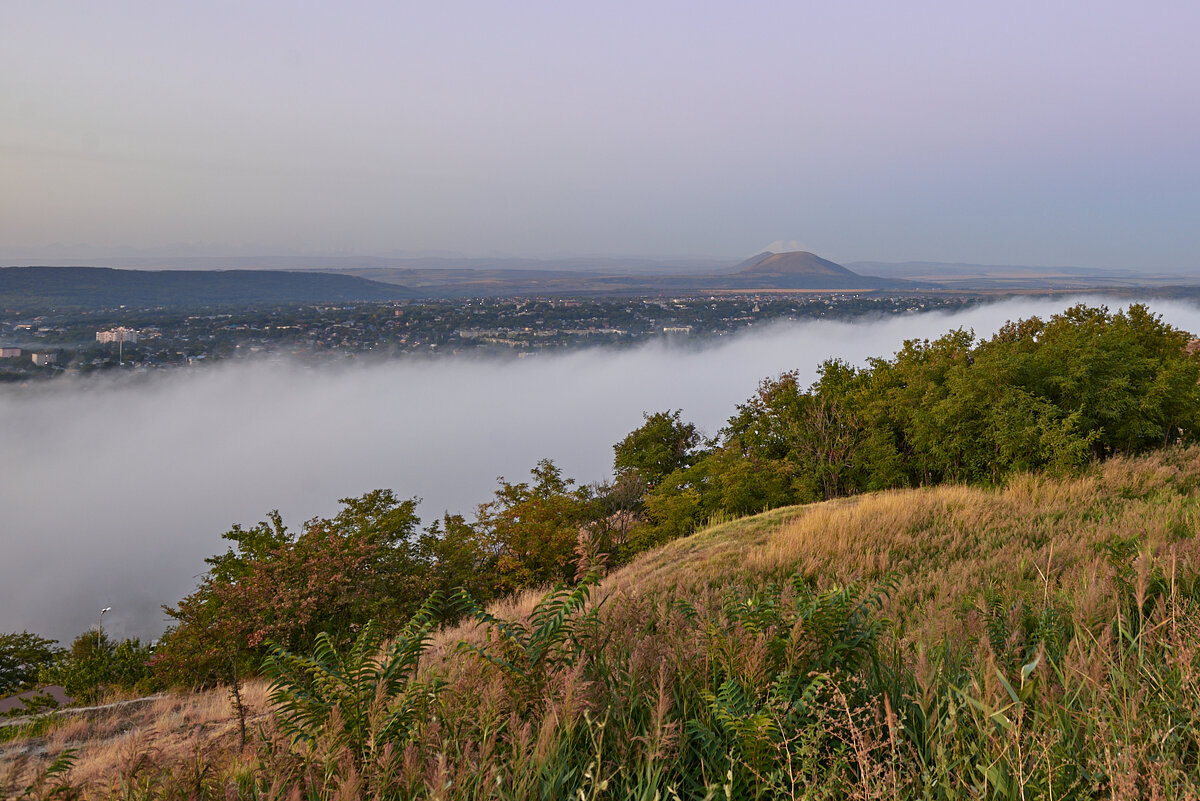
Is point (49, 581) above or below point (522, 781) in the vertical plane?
below

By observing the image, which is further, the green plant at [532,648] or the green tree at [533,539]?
the green tree at [533,539]

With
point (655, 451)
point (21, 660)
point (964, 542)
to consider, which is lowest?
point (21, 660)

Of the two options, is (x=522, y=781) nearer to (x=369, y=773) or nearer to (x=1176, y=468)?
(x=369, y=773)

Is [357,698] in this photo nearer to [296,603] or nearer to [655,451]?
[296,603]

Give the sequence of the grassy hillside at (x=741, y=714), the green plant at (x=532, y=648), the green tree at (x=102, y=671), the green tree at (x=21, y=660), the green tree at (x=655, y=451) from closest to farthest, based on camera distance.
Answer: the grassy hillside at (x=741, y=714), the green plant at (x=532, y=648), the green tree at (x=102, y=671), the green tree at (x=21, y=660), the green tree at (x=655, y=451)

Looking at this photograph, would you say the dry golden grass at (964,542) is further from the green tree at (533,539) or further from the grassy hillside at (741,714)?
the green tree at (533,539)

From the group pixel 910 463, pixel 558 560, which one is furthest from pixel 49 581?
pixel 910 463

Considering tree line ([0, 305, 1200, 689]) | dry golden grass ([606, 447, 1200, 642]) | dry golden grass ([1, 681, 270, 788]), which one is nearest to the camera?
dry golden grass ([606, 447, 1200, 642])

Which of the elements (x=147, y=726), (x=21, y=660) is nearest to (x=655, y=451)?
(x=147, y=726)

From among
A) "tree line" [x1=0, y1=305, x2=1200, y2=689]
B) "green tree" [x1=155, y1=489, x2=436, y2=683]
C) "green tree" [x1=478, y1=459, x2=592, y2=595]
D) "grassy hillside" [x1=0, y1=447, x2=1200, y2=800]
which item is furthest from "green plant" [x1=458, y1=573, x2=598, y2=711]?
"green tree" [x1=478, y1=459, x2=592, y2=595]

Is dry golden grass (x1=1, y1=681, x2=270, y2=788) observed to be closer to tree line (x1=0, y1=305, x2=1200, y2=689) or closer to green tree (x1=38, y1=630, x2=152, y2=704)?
tree line (x1=0, y1=305, x2=1200, y2=689)

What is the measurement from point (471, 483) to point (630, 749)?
18281 centimetres

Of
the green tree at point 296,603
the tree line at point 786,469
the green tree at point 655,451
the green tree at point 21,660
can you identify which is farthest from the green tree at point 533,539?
the green tree at point 21,660

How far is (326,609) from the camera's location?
22312 millimetres
